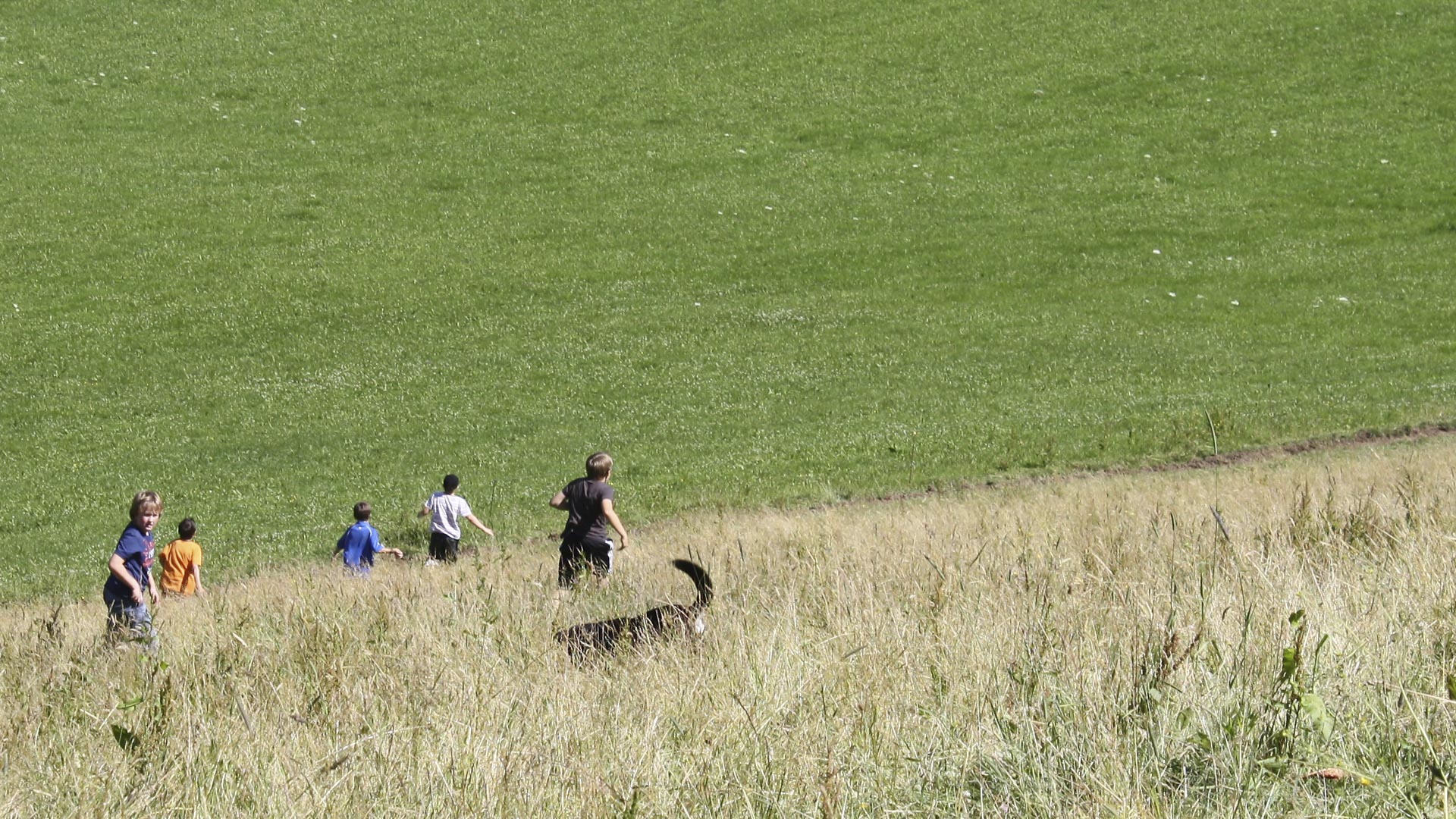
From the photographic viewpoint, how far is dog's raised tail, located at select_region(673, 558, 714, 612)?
6.30 metres

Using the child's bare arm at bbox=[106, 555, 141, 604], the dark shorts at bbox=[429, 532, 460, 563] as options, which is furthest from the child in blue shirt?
the child's bare arm at bbox=[106, 555, 141, 604]

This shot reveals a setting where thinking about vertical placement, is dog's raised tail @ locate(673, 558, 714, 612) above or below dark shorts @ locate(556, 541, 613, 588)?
above

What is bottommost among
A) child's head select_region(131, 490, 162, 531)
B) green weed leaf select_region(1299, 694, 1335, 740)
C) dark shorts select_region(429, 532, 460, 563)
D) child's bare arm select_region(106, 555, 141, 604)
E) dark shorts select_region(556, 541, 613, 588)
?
dark shorts select_region(429, 532, 460, 563)

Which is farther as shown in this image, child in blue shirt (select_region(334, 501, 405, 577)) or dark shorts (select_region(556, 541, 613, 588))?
child in blue shirt (select_region(334, 501, 405, 577))

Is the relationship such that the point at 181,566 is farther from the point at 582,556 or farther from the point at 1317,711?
the point at 1317,711

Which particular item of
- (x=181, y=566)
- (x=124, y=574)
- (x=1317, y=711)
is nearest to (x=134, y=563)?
(x=124, y=574)

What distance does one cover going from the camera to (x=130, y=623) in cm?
941

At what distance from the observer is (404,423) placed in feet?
77.4

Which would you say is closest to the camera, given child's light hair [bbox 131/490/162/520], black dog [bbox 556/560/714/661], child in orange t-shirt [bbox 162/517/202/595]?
black dog [bbox 556/560/714/661]

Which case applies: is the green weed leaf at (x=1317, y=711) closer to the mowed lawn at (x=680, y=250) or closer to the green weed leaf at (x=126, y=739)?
the green weed leaf at (x=126, y=739)

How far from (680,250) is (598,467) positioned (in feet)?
66.6

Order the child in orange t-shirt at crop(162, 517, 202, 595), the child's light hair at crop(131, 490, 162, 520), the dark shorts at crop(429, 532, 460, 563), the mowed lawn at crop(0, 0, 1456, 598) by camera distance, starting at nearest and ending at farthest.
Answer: the child's light hair at crop(131, 490, 162, 520), the child in orange t-shirt at crop(162, 517, 202, 595), the dark shorts at crop(429, 532, 460, 563), the mowed lawn at crop(0, 0, 1456, 598)

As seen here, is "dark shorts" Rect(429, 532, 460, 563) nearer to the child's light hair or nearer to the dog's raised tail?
the child's light hair

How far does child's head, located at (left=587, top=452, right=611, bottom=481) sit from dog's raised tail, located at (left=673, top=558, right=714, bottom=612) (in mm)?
5754
